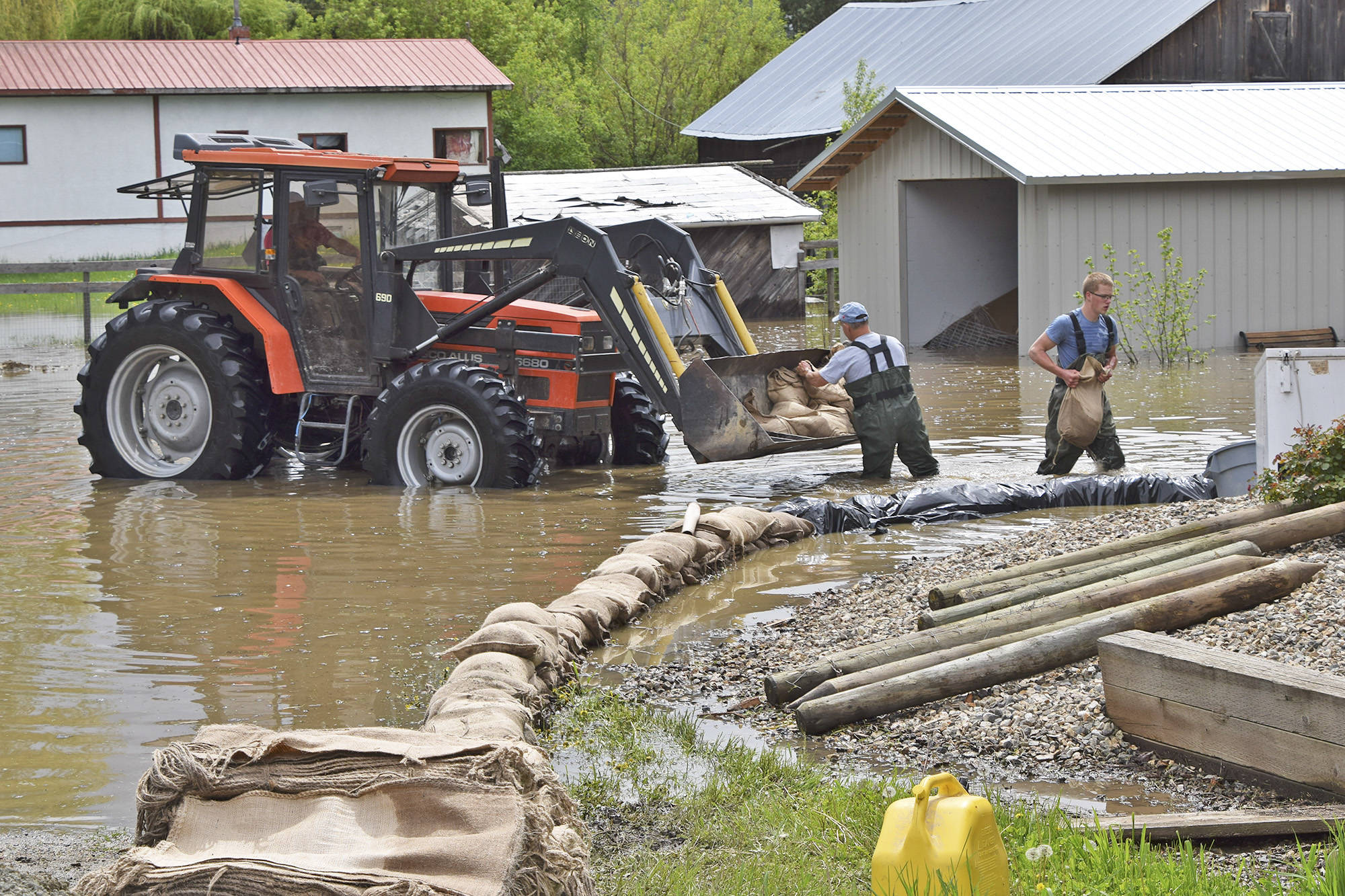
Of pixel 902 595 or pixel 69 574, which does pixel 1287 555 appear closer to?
pixel 902 595

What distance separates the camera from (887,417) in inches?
436

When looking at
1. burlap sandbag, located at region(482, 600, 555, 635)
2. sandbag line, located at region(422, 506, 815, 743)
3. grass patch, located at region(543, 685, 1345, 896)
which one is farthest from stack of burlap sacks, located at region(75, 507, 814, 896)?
burlap sandbag, located at region(482, 600, 555, 635)

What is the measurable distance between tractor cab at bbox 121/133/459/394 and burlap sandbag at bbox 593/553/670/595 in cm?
438

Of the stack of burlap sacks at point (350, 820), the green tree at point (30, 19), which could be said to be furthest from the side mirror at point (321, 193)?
the green tree at point (30, 19)

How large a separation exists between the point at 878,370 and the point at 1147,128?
12.9 meters

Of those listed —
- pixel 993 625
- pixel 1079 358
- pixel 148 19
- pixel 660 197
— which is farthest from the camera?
pixel 148 19

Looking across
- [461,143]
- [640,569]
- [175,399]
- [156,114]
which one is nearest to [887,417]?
[640,569]

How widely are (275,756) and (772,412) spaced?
7716 millimetres

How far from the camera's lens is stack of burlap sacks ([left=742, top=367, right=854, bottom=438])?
11.2 metres

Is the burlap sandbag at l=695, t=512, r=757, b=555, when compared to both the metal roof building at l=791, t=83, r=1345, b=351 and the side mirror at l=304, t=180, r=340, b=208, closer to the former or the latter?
the side mirror at l=304, t=180, r=340, b=208

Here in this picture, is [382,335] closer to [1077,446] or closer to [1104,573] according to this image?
[1077,446]

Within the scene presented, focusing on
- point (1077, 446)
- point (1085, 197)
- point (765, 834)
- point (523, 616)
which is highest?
point (1085, 197)

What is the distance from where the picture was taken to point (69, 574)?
873cm

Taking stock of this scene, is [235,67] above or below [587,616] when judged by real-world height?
above
